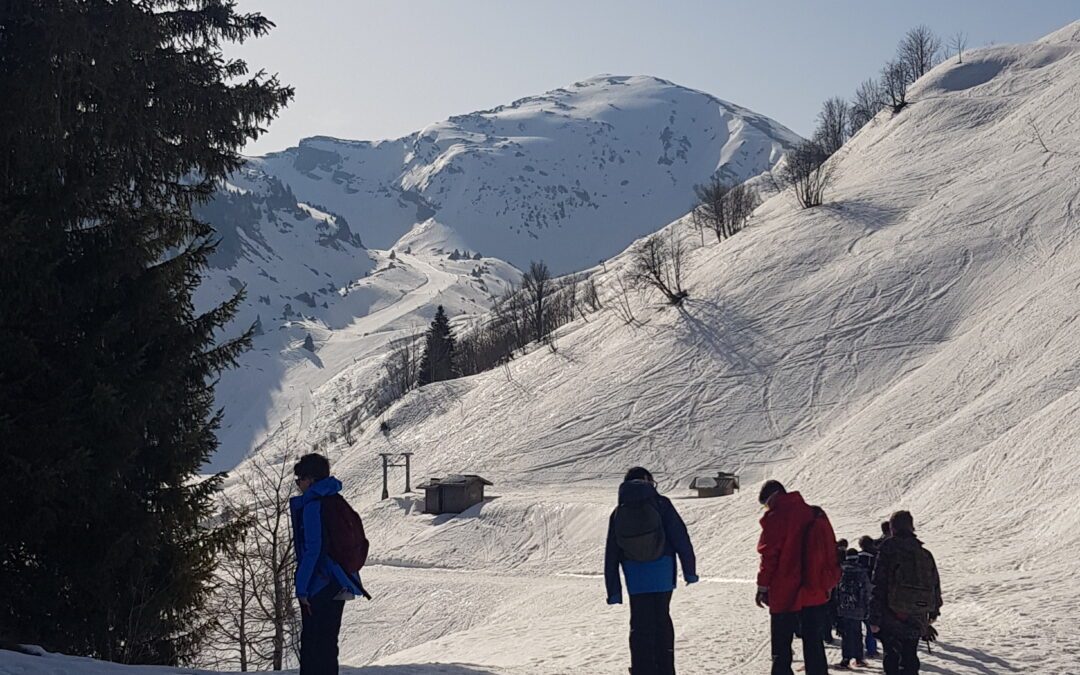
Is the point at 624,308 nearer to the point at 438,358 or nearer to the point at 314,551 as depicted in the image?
the point at 438,358

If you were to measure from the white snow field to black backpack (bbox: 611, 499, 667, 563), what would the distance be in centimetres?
350

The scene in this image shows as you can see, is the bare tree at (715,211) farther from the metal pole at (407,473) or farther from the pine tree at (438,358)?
the metal pole at (407,473)

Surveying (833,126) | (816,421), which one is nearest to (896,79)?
(833,126)

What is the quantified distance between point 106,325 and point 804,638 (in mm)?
7387

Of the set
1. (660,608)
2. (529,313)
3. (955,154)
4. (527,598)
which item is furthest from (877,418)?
(529,313)

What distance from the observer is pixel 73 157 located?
998cm

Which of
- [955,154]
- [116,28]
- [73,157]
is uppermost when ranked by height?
[955,154]

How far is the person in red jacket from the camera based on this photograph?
7914mm

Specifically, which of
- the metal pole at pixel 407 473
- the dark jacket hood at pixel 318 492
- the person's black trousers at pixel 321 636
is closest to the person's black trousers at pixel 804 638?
the person's black trousers at pixel 321 636

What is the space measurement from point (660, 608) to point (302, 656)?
2.92 meters

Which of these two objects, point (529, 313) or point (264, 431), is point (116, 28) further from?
point (264, 431)

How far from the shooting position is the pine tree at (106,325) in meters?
9.07

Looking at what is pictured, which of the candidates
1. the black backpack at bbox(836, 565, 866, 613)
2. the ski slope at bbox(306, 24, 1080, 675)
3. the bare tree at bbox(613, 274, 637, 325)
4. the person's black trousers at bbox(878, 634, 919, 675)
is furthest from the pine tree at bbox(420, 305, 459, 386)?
the person's black trousers at bbox(878, 634, 919, 675)

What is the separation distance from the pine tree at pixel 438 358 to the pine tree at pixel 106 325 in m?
60.9
